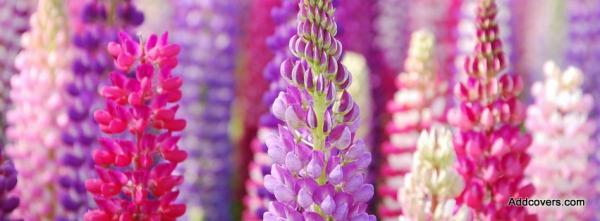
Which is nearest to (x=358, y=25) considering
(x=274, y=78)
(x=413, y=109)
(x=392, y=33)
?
(x=392, y=33)

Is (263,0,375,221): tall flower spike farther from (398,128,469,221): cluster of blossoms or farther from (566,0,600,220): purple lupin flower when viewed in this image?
(566,0,600,220): purple lupin flower

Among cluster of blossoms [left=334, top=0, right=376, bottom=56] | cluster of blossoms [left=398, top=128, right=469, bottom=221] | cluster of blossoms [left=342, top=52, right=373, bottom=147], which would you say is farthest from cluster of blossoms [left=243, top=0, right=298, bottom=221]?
cluster of blossoms [left=334, top=0, right=376, bottom=56]

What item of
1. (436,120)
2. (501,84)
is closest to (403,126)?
(436,120)

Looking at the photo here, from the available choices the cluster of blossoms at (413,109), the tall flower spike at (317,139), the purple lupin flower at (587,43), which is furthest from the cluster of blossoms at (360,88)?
the tall flower spike at (317,139)

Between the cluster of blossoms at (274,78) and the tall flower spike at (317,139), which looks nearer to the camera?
the tall flower spike at (317,139)

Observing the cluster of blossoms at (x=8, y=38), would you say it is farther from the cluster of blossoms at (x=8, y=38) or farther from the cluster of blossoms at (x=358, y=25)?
the cluster of blossoms at (x=358, y=25)
